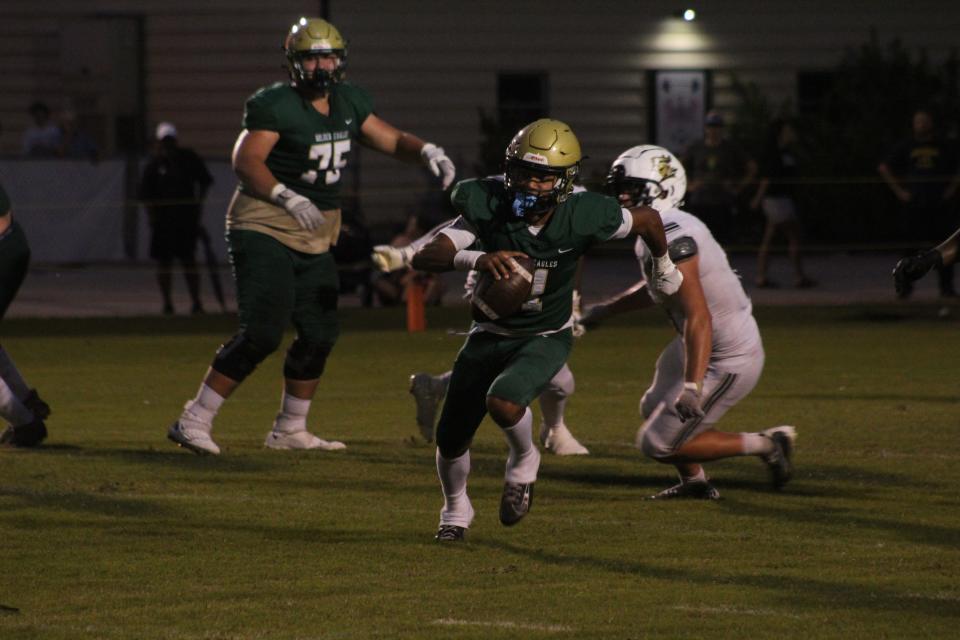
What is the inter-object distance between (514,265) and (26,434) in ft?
12.2

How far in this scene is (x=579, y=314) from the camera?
29.1 feet

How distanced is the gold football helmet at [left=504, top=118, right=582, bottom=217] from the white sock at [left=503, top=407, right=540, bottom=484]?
2.50 feet

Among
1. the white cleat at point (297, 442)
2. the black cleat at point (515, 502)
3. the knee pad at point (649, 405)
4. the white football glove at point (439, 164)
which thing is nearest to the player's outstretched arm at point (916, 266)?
the knee pad at point (649, 405)

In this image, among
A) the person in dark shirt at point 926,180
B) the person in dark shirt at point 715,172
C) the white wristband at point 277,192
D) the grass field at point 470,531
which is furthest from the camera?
the person in dark shirt at point 715,172

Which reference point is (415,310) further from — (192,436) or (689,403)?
(689,403)

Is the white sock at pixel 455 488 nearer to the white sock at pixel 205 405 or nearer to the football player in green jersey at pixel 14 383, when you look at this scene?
the white sock at pixel 205 405

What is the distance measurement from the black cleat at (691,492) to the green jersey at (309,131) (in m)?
2.46

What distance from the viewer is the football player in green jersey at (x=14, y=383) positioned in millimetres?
9422

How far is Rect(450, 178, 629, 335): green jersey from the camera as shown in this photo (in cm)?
704

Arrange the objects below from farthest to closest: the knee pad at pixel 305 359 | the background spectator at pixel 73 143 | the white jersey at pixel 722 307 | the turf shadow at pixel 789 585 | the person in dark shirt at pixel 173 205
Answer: the background spectator at pixel 73 143 < the person in dark shirt at pixel 173 205 < the knee pad at pixel 305 359 < the white jersey at pixel 722 307 < the turf shadow at pixel 789 585

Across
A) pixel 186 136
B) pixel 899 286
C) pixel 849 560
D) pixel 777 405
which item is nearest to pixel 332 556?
pixel 849 560

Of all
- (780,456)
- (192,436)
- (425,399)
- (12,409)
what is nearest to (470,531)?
(780,456)

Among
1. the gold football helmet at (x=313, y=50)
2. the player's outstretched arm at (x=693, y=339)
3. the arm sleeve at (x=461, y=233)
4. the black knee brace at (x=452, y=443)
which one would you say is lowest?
the black knee brace at (x=452, y=443)

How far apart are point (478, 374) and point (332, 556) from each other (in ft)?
2.85
